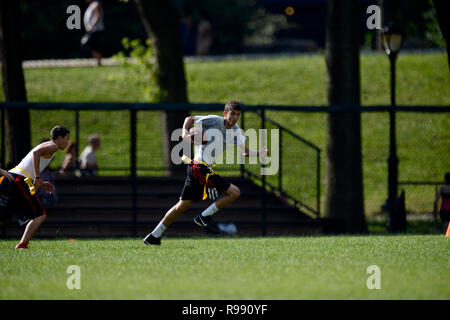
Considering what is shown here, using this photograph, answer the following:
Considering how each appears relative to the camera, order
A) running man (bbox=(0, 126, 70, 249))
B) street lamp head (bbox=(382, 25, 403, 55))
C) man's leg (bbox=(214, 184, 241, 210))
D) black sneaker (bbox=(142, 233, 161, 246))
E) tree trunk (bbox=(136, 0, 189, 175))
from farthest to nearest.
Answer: tree trunk (bbox=(136, 0, 189, 175))
street lamp head (bbox=(382, 25, 403, 55))
black sneaker (bbox=(142, 233, 161, 246))
man's leg (bbox=(214, 184, 241, 210))
running man (bbox=(0, 126, 70, 249))

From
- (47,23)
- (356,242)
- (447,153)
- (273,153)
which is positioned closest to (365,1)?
(47,23)

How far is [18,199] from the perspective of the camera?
10.4m

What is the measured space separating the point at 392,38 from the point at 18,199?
10.0 m

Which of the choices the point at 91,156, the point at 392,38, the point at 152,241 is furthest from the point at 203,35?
the point at 152,241

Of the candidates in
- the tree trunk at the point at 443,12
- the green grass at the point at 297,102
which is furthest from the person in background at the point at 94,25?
the tree trunk at the point at 443,12

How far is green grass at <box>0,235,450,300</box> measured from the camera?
714 cm

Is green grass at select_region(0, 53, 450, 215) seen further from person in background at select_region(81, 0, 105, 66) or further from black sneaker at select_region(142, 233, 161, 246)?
black sneaker at select_region(142, 233, 161, 246)

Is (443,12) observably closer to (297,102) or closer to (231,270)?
(231,270)

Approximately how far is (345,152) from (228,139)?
6.33 m

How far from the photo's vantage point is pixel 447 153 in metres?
20.8

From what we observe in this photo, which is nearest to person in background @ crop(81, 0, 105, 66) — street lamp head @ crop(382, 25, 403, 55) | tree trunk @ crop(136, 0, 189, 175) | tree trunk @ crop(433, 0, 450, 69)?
tree trunk @ crop(136, 0, 189, 175)

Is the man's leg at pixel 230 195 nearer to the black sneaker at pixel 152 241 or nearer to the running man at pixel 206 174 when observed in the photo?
the running man at pixel 206 174

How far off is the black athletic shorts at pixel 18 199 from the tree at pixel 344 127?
7.96 meters

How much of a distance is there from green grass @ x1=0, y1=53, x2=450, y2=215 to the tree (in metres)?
1.89
